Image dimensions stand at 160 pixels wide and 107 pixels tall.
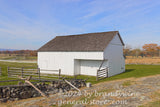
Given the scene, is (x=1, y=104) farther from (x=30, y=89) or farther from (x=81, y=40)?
(x=81, y=40)

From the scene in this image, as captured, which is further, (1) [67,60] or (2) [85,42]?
(2) [85,42]

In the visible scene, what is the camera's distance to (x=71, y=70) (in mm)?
20094

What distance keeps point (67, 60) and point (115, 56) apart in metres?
8.10

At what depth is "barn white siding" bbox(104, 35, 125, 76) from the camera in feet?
63.3

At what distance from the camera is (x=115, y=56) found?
826 inches

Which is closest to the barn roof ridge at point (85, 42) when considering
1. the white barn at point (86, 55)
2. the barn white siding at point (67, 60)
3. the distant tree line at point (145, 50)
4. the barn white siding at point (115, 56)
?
the white barn at point (86, 55)

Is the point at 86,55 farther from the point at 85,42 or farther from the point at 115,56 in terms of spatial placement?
the point at 115,56

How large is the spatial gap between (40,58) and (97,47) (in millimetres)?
11249

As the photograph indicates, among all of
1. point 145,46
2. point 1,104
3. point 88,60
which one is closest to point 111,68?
point 88,60

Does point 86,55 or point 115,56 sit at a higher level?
point 86,55

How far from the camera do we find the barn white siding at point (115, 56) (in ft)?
63.3

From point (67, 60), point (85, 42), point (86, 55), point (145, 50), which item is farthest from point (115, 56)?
point (145, 50)

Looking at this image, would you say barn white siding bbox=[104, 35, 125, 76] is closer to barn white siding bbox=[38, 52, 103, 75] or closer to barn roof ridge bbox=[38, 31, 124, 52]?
barn roof ridge bbox=[38, 31, 124, 52]

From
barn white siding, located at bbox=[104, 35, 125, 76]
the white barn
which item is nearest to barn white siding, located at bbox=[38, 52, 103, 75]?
the white barn
